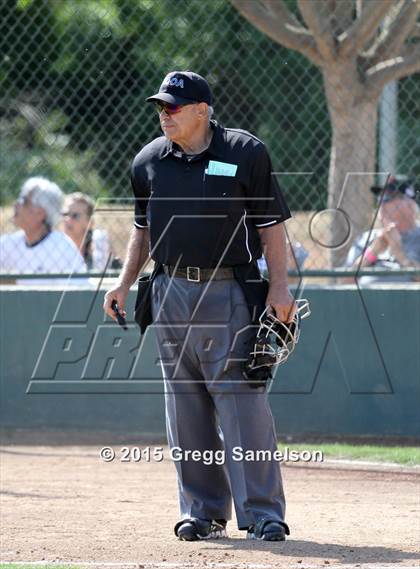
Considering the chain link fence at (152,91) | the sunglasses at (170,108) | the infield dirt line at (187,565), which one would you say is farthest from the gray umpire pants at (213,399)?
the chain link fence at (152,91)

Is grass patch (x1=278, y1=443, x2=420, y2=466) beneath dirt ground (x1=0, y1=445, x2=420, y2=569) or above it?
above

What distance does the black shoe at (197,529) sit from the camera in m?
5.11

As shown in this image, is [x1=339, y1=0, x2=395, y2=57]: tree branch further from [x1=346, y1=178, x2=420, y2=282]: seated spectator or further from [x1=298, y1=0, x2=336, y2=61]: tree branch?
[x1=346, y1=178, x2=420, y2=282]: seated spectator

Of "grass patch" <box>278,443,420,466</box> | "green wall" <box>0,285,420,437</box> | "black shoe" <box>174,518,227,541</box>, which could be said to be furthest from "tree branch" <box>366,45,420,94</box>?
"black shoe" <box>174,518,227,541</box>

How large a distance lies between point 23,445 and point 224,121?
311 cm

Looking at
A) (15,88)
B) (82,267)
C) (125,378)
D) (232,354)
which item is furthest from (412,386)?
(15,88)

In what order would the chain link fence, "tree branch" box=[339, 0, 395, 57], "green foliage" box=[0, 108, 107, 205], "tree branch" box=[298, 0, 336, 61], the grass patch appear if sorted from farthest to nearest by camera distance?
"green foliage" box=[0, 108, 107, 205]
the chain link fence
"tree branch" box=[298, 0, 336, 61]
"tree branch" box=[339, 0, 395, 57]
the grass patch

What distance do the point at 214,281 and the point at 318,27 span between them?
392 cm

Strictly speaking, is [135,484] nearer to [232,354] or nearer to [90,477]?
[90,477]

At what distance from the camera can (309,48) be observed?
8.56 m

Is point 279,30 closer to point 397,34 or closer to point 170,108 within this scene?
point 397,34

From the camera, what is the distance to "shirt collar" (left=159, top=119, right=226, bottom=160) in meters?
4.99

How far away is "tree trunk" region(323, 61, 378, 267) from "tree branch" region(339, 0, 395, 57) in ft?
0.46

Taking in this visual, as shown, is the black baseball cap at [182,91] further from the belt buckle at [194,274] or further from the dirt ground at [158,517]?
the dirt ground at [158,517]
